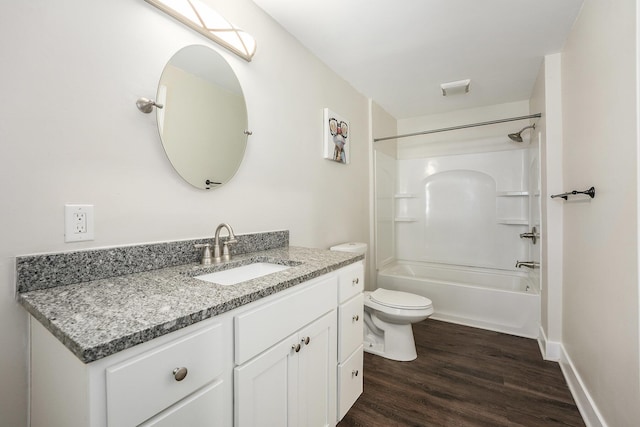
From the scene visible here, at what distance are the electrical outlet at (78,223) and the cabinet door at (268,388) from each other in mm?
687

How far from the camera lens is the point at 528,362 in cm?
207

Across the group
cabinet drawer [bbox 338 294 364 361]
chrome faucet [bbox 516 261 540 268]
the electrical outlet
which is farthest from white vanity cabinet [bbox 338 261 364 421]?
chrome faucet [bbox 516 261 540 268]

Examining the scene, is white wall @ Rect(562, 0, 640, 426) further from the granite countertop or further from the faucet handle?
the faucet handle

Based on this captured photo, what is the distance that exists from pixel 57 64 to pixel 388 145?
3.10 metres

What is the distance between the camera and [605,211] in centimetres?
129

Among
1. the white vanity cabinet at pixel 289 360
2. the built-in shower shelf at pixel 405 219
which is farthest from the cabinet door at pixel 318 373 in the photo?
the built-in shower shelf at pixel 405 219

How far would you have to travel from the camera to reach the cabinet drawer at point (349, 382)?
1.40 m

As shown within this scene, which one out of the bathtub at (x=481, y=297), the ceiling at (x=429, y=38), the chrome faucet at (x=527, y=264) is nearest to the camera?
the ceiling at (x=429, y=38)

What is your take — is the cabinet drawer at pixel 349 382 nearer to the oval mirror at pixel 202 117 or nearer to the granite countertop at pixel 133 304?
the granite countertop at pixel 133 304

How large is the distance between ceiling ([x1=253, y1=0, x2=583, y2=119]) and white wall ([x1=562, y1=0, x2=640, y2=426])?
0.84 feet

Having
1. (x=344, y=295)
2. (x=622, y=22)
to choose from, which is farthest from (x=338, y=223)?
(x=622, y=22)

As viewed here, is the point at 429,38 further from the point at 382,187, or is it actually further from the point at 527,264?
the point at 527,264

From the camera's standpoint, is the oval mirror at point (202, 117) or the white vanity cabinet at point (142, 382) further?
the oval mirror at point (202, 117)

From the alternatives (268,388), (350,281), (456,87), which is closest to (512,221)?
(456,87)
